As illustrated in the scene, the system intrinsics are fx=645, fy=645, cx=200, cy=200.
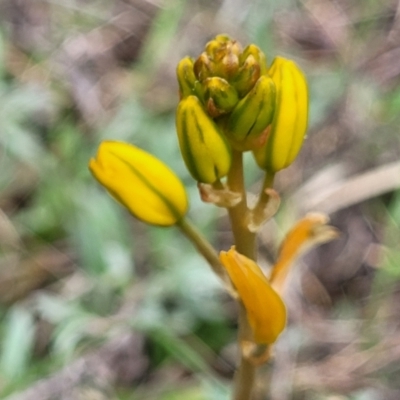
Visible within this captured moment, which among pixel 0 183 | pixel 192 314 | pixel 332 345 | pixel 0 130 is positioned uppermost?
pixel 0 130

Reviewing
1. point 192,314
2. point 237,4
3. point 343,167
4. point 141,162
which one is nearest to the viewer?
point 141,162

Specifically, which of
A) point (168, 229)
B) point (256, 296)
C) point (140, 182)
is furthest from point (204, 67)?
point (168, 229)

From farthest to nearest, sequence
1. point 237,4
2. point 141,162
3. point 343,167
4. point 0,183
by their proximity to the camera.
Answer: point 237,4 → point 343,167 → point 0,183 → point 141,162

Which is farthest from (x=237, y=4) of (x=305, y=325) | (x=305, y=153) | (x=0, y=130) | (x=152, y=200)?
(x=152, y=200)

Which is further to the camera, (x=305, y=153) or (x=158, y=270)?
(x=305, y=153)

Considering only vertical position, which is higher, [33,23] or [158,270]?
[33,23]

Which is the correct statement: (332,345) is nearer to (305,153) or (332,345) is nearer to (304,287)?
(304,287)

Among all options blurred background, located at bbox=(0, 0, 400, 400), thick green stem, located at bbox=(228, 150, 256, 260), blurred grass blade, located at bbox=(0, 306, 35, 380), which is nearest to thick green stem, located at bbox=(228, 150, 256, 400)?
thick green stem, located at bbox=(228, 150, 256, 260)
